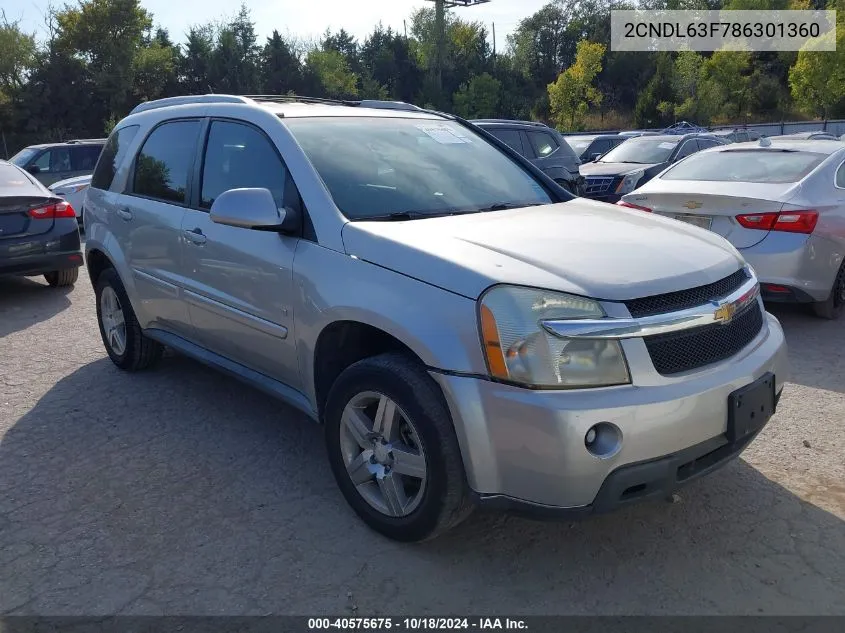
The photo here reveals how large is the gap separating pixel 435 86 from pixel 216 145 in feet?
190

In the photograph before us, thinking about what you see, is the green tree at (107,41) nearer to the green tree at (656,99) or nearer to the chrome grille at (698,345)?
the green tree at (656,99)

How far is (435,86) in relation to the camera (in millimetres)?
59156

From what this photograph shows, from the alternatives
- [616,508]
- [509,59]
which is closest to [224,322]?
[616,508]

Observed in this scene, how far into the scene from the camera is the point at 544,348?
97.5 inches

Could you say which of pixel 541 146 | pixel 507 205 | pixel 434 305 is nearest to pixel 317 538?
pixel 434 305

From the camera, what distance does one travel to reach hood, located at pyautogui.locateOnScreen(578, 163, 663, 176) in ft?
37.3

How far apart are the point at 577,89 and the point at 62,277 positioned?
139 ft

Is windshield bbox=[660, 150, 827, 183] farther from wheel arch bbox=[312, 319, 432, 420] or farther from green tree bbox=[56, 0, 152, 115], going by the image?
green tree bbox=[56, 0, 152, 115]

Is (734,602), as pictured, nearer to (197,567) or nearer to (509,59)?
(197,567)

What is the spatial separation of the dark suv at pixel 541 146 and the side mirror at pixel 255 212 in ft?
24.6

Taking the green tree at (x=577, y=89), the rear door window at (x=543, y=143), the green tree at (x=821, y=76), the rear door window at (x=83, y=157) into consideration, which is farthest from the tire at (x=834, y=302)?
the green tree at (x=577, y=89)

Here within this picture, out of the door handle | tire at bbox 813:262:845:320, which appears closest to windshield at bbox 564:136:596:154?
tire at bbox 813:262:845:320

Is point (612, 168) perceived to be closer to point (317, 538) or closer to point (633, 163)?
point (633, 163)

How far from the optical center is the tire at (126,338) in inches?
195
